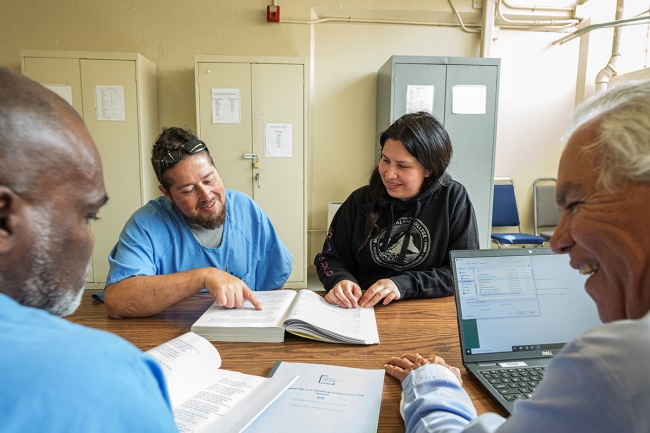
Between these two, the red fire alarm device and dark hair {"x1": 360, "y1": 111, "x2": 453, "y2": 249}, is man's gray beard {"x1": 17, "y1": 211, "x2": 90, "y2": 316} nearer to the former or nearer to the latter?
dark hair {"x1": 360, "y1": 111, "x2": 453, "y2": 249}

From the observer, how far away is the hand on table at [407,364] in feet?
2.83

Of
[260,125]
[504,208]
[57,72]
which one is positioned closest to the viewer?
[57,72]

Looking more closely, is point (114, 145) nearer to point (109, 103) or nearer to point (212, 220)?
point (109, 103)

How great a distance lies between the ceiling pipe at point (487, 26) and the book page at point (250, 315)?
11.8ft

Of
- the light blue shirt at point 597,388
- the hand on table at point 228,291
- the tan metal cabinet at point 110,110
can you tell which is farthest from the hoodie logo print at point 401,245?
the tan metal cabinet at point 110,110

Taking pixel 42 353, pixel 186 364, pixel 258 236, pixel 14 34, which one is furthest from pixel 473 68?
pixel 14 34

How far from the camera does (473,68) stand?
3.53 meters

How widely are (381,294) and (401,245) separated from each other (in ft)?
1.31

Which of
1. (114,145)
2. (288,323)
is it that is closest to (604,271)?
(288,323)

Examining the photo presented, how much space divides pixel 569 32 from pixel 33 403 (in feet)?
16.9

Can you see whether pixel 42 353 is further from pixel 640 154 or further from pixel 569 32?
pixel 569 32

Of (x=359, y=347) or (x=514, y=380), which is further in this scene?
(x=359, y=347)

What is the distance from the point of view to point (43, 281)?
1.57 feet

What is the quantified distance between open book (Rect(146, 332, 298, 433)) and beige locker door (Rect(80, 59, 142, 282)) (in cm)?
284
